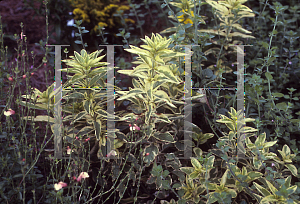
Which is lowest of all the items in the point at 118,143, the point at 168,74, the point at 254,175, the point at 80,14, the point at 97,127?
the point at 254,175

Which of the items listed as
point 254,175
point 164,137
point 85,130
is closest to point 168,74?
point 164,137

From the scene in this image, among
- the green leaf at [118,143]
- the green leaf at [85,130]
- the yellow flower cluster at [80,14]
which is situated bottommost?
the green leaf at [118,143]

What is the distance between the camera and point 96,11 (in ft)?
12.7

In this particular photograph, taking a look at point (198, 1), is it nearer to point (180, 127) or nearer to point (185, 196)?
point (180, 127)

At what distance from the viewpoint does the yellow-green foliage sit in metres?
3.86

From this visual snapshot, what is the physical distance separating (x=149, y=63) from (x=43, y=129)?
4.16 ft

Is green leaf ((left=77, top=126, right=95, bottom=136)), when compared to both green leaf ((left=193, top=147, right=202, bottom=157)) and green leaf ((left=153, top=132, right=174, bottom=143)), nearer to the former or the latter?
green leaf ((left=153, top=132, right=174, bottom=143))

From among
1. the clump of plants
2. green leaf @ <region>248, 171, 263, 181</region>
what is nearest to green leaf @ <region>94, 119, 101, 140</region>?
the clump of plants

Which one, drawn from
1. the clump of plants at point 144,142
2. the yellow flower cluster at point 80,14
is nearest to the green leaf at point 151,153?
the clump of plants at point 144,142

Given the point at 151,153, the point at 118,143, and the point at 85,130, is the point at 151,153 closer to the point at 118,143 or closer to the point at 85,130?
the point at 118,143

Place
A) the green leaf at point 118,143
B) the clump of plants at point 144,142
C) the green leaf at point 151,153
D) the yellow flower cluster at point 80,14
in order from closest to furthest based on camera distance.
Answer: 1. the clump of plants at point 144,142
2. the green leaf at point 151,153
3. the green leaf at point 118,143
4. the yellow flower cluster at point 80,14

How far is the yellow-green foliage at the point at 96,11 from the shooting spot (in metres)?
3.86

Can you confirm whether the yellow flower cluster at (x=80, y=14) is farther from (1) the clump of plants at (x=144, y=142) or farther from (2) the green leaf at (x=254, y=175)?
(2) the green leaf at (x=254, y=175)

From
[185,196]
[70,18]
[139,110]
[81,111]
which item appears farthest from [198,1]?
[70,18]
